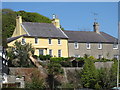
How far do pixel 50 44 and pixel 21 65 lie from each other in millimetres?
7892

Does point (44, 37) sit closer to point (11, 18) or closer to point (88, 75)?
point (88, 75)

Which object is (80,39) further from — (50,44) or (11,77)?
(11,77)

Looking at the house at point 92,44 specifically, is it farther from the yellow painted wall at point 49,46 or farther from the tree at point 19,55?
the tree at point 19,55

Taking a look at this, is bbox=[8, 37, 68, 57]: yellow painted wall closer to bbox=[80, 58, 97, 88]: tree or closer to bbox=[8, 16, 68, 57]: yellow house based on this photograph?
bbox=[8, 16, 68, 57]: yellow house

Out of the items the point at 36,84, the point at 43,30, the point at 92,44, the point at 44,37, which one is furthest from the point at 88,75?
the point at 92,44

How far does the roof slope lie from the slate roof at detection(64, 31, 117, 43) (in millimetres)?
1937

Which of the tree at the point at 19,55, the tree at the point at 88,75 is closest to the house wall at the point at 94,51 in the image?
the tree at the point at 88,75

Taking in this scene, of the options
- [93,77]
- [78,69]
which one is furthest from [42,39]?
[93,77]

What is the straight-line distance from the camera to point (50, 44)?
125ft

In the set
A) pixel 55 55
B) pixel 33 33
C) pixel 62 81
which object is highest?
pixel 33 33

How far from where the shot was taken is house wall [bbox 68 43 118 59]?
39.8 metres

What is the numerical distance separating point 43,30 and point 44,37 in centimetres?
133

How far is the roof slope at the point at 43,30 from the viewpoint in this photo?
1472 inches

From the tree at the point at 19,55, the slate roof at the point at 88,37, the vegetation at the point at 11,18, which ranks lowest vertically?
the tree at the point at 19,55
